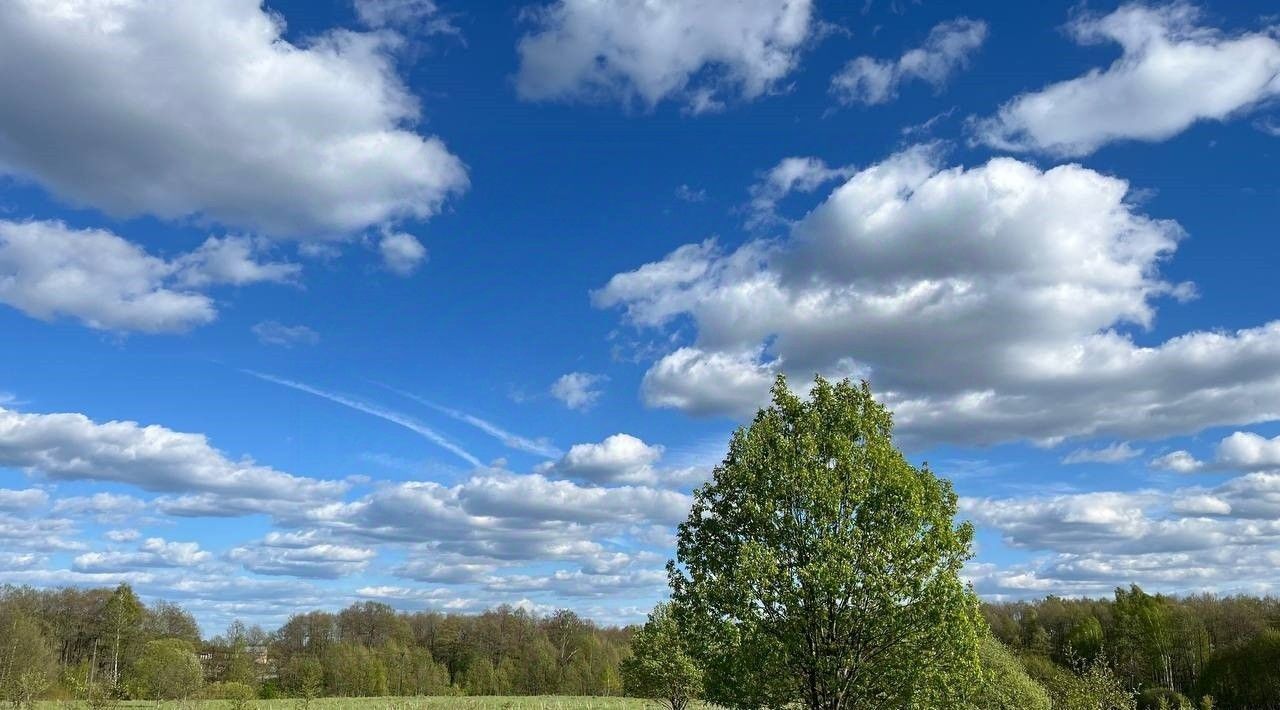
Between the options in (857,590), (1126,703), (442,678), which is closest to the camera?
(857,590)

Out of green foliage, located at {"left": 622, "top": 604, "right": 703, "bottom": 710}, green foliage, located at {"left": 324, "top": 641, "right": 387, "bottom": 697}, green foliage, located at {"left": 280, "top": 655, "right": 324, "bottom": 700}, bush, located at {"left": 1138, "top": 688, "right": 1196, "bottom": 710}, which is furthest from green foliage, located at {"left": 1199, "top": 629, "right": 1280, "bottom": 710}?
green foliage, located at {"left": 280, "top": 655, "right": 324, "bottom": 700}

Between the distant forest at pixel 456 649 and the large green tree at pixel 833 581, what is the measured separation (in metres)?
69.2

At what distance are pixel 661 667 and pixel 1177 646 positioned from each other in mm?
98440

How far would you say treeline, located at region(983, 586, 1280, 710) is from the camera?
308ft

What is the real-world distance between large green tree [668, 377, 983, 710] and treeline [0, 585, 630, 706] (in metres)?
75.0

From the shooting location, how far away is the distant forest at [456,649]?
93250mm

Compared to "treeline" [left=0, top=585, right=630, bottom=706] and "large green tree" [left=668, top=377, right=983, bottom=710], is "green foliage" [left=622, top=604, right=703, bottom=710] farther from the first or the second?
"treeline" [left=0, top=585, right=630, bottom=706]

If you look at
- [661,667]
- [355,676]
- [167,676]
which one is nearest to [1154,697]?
[661,667]

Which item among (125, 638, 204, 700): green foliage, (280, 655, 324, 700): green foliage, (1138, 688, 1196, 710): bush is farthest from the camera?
(280, 655, 324, 700): green foliage

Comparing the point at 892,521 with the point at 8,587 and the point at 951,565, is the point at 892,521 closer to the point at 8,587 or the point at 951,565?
the point at 951,565

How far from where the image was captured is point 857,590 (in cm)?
2969

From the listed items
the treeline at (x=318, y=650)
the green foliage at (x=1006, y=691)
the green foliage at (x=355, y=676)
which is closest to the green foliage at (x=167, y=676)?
the treeline at (x=318, y=650)

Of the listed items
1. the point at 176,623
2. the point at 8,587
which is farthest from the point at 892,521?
the point at 8,587

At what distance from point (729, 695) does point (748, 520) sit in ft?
21.2
